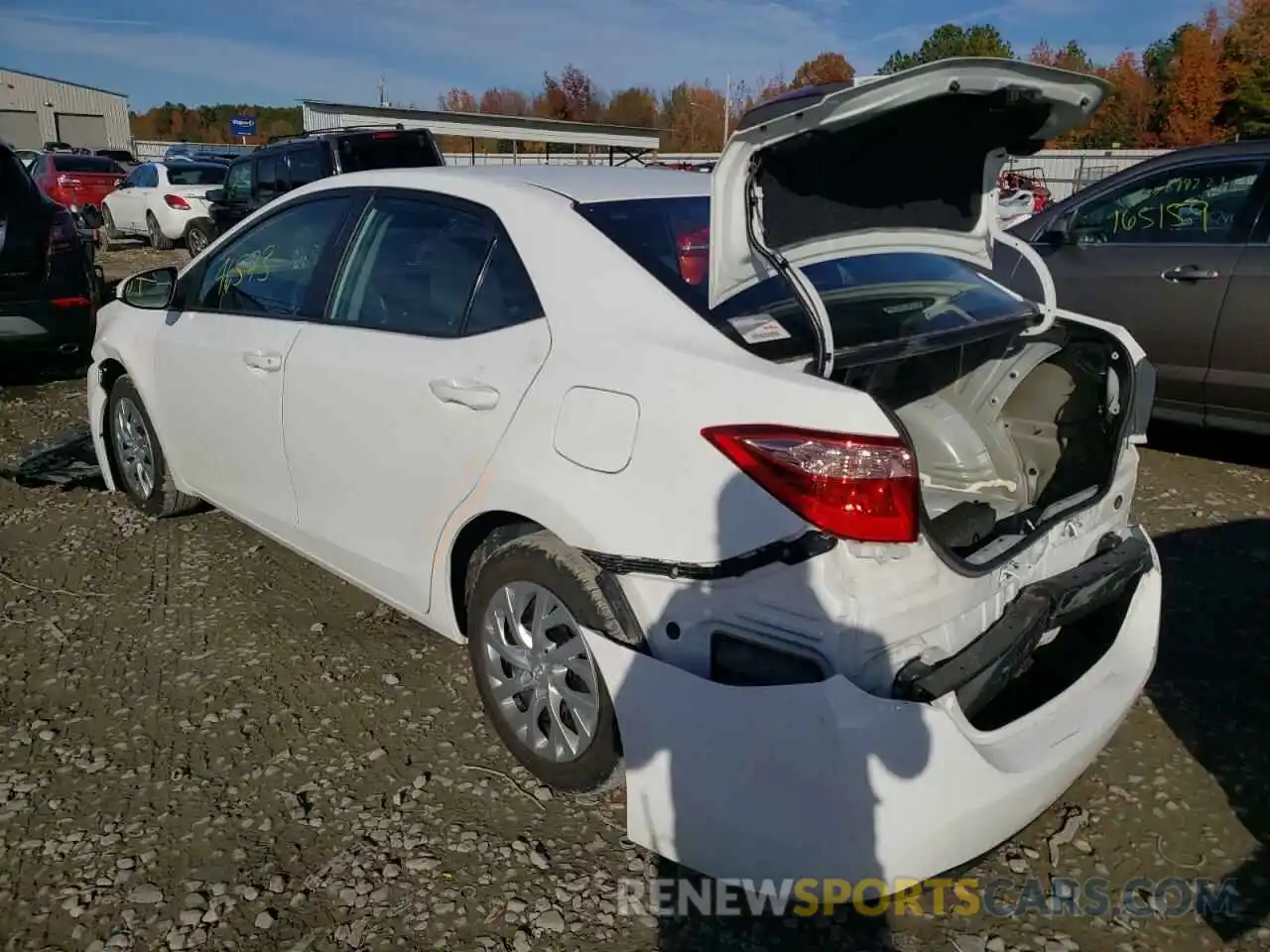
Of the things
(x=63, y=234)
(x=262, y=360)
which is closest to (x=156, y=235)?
(x=63, y=234)

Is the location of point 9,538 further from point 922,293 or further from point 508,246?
point 922,293

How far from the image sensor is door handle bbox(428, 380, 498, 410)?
103 inches

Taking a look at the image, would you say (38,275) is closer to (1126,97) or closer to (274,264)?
(274,264)

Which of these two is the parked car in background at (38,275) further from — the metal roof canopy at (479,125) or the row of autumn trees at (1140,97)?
the row of autumn trees at (1140,97)

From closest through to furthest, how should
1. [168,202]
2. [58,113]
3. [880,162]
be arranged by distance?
[880,162]
[168,202]
[58,113]

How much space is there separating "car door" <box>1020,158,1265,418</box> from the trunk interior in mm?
2759

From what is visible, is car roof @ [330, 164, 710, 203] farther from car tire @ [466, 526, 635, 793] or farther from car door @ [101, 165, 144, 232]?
car door @ [101, 165, 144, 232]

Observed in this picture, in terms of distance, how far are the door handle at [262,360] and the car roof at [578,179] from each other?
0.67 meters

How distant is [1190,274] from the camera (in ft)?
17.0

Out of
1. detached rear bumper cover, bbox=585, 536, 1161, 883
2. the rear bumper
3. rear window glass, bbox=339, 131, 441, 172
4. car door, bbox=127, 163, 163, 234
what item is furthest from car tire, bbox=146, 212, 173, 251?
detached rear bumper cover, bbox=585, 536, 1161, 883

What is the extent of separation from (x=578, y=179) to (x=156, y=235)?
55.3 feet

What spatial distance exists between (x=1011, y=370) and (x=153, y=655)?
3.08m

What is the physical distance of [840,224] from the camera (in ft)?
8.23

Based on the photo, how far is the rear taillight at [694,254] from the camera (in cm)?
249
